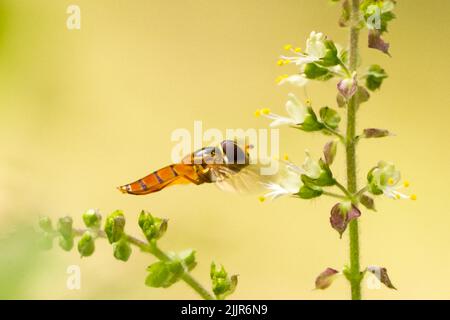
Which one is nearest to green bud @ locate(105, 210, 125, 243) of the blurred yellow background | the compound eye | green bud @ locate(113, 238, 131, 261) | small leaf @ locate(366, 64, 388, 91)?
green bud @ locate(113, 238, 131, 261)

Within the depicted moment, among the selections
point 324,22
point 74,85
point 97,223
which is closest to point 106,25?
point 74,85

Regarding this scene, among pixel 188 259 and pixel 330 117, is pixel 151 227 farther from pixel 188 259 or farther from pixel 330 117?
pixel 330 117

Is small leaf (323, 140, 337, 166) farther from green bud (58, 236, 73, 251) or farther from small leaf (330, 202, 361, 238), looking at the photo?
green bud (58, 236, 73, 251)

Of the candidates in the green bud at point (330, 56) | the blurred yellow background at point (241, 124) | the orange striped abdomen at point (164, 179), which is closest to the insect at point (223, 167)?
the orange striped abdomen at point (164, 179)

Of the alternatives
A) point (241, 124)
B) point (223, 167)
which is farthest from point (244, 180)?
point (241, 124)

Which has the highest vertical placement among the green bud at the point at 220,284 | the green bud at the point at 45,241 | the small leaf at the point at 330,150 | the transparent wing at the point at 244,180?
the small leaf at the point at 330,150

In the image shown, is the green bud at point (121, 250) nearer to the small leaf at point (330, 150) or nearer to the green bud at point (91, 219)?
the green bud at point (91, 219)
